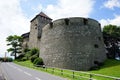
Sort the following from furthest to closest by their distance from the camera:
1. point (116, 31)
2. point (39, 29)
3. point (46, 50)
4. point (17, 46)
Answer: point (17, 46) → point (39, 29) → point (116, 31) → point (46, 50)

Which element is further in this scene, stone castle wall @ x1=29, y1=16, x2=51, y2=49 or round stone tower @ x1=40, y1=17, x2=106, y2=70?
stone castle wall @ x1=29, y1=16, x2=51, y2=49

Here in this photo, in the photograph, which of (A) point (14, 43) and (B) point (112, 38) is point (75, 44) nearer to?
(B) point (112, 38)

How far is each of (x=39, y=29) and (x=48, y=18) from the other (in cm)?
597

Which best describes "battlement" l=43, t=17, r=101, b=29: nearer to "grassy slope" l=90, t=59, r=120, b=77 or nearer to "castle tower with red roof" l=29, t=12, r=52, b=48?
"grassy slope" l=90, t=59, r=120, b=77

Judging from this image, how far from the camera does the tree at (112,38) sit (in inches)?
2053

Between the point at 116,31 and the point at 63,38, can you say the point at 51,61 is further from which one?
the point at 116,31

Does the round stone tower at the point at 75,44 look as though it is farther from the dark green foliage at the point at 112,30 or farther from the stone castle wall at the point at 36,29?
the stone castle wall at the point at 36,29

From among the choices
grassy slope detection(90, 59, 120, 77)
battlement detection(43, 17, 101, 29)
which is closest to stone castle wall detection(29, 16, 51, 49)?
battlement detection(43, 17, 101, 29)

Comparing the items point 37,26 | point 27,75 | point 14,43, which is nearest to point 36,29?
point 37,26

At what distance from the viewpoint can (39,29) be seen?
57.3 meters

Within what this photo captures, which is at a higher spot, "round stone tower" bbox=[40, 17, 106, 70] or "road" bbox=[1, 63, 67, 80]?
"round stone tower" bbox=[40, 17, 106, 70]

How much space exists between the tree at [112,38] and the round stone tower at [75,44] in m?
16.4

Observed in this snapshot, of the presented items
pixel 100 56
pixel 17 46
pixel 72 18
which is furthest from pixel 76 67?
pixel 17 46

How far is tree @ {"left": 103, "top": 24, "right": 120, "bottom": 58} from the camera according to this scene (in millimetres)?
52156
